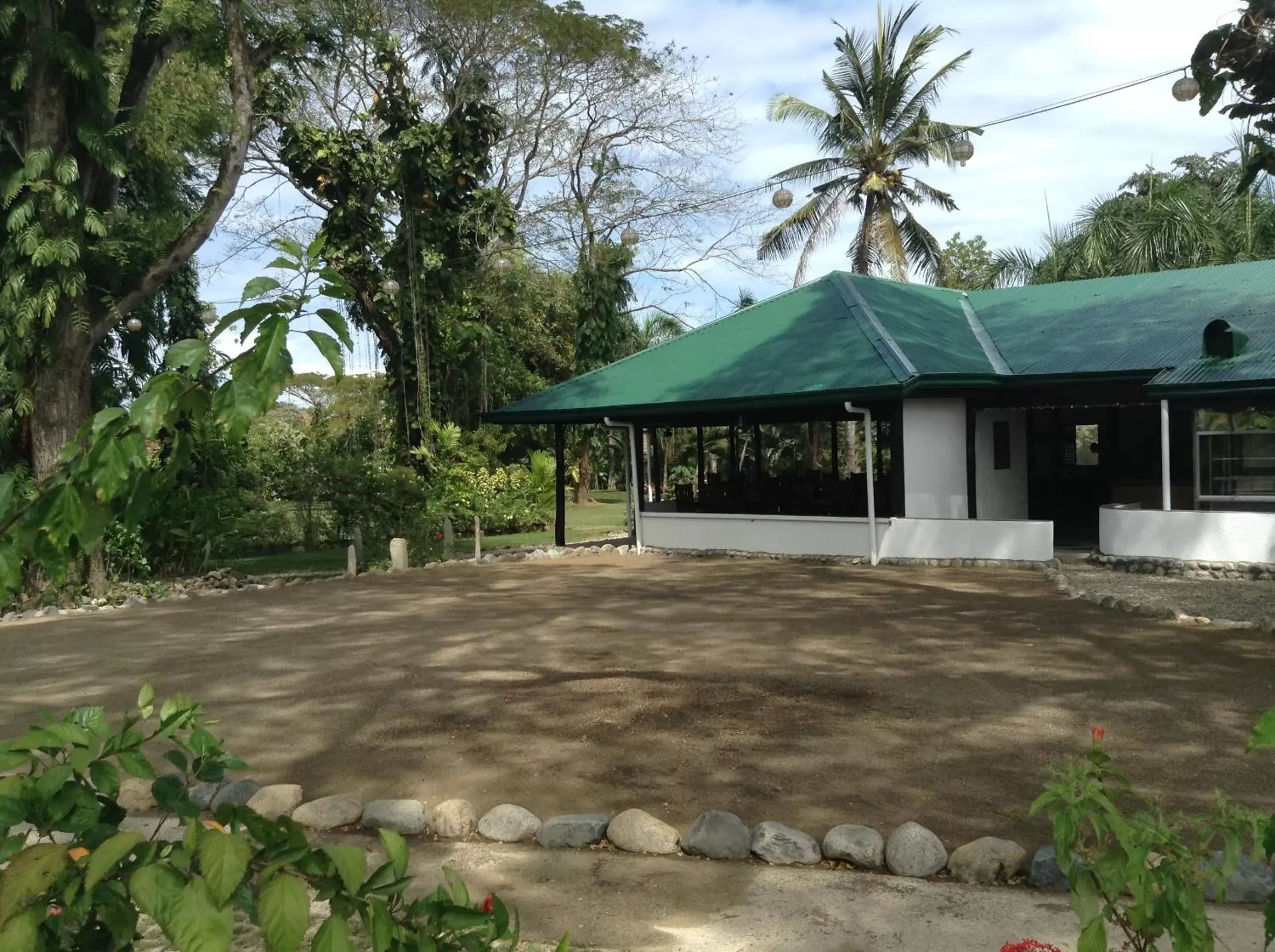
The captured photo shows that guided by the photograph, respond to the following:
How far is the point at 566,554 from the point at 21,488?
17.0 meters

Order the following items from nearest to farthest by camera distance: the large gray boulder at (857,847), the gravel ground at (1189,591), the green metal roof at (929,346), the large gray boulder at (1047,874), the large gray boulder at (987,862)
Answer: the large gray boulder at (1047,874), the large gray boulder at (987,862), the large gray boulder at (857,847), the gravel ground at (1189,591), the green metal roof at (929,346)

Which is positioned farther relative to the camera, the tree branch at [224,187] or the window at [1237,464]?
the window at [1237,464]

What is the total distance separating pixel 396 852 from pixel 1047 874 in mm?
3520

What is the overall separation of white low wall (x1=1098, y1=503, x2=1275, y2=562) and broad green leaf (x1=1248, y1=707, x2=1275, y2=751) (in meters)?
Result: 13.3

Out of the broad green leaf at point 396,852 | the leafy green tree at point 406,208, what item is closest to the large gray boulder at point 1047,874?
the broad green leaf at point 396,852

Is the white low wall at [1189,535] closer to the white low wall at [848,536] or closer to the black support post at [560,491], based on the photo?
the white low wall at [848,536]

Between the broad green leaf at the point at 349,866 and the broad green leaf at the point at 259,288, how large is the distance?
2.87 feet

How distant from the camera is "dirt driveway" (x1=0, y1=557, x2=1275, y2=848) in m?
5.80

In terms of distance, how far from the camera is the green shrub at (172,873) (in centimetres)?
159

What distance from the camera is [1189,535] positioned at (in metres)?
14.1

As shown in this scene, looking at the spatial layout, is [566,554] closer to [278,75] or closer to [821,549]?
[821,549]

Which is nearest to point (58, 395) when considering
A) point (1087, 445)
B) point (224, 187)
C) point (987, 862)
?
point (224, 187)

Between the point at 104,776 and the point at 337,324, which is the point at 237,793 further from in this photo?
the point at 337,324

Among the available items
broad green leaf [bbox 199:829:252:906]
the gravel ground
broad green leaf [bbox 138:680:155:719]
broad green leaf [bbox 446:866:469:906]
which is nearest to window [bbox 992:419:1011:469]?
the gravel ground
